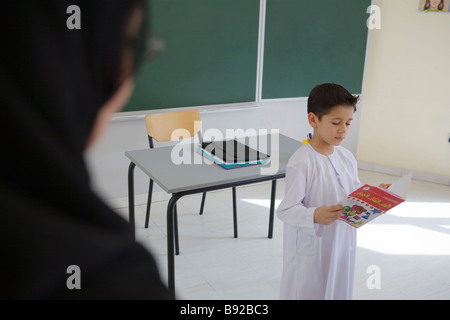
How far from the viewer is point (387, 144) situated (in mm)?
4258

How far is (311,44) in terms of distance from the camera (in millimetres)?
3844

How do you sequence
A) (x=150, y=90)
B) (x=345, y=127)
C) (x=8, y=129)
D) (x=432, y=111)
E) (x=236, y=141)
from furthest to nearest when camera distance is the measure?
1. (x=432, y=111)
2. (x=150, y=90)
3. (x=236, y=141)
4. (x=345, y=127)
5. (x=8, y=129)

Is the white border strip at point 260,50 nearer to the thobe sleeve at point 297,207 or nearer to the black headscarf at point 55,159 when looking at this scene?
the thobe sleeve at point 297,207

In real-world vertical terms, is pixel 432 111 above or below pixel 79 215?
below

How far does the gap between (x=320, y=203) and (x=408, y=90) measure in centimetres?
278

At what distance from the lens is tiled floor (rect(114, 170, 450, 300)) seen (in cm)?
241

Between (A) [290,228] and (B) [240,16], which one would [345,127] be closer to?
(A) [290,228]

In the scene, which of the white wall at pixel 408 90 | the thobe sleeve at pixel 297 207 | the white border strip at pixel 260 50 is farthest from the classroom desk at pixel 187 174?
the white wall at pixel 408 90

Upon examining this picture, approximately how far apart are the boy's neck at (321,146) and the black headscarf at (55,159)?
56.6 inches

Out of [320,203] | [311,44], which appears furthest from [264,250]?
[311,44]

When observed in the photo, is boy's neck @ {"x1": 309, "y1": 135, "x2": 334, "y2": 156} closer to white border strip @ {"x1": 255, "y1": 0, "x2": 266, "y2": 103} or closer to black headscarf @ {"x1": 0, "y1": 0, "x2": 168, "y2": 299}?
black headscarf @ {"x1": 0, "y1": 0, "x2": 168, "y2": 299}

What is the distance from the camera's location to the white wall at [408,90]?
12.6ft
